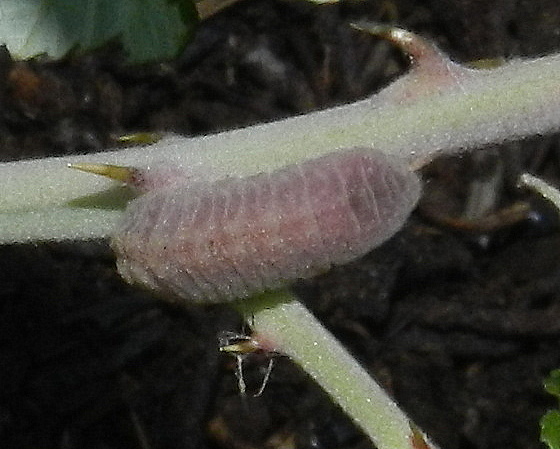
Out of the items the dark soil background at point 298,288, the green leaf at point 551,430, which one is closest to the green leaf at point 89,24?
the green leaf at point 551,430

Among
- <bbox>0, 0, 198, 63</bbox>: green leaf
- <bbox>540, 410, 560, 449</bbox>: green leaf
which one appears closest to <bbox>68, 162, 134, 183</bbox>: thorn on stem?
<bbox>0, 0, 198, 63</bbox>: green leaf

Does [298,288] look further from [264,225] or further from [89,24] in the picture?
[264,225]

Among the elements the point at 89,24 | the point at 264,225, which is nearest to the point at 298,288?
the point at 89,24

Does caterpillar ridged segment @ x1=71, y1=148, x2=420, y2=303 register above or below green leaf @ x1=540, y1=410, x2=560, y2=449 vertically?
above

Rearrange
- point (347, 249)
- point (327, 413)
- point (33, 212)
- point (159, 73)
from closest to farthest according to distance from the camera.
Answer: point (347, 249) < point (33, 212) < point (327, 413) < point (159, 73)

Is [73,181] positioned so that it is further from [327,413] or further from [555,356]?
[555,356]

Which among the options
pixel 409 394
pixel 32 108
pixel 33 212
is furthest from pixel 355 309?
pixel 33 212

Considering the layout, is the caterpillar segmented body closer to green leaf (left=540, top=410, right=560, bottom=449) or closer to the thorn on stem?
the thorn on stem
